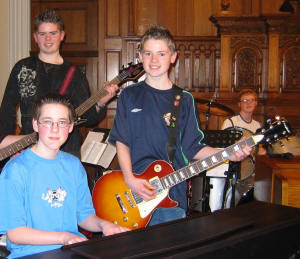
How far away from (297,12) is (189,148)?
4579mm

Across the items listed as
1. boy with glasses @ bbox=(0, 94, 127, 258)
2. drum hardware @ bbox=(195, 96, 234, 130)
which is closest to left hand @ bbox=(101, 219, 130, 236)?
boy with glasses @ bbox=(0, 94, 127, 258)

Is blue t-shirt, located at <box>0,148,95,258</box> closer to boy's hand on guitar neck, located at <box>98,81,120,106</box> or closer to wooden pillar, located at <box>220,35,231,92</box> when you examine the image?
boy's hand on guitar neck, located at <box>98,81,120,106</box>

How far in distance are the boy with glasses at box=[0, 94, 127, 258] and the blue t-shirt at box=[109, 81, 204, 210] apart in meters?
0.54

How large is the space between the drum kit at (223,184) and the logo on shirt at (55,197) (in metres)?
2.57

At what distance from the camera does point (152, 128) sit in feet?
7.92

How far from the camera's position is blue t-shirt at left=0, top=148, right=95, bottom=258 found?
1684 mm

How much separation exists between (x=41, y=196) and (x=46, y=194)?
2 cm

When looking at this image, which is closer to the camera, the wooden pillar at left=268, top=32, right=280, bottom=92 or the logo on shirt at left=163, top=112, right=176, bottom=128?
the logo on shirt at left=163, top=112, right=176, bottom=128

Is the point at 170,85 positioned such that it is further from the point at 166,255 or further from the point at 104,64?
the point at 104,64

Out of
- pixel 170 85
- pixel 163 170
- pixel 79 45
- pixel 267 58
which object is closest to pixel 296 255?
pixel 163 170

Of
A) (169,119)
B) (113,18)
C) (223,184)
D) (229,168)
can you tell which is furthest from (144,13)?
(169,119)

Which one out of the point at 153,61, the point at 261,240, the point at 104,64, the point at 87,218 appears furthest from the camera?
the point at 104,64

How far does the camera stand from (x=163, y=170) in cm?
245

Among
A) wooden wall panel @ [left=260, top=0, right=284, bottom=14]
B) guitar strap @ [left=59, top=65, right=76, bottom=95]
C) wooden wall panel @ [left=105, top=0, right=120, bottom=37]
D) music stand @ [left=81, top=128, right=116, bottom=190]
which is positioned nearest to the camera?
guitar strap @ [left=59, top=65, right=76, bottom=95]
